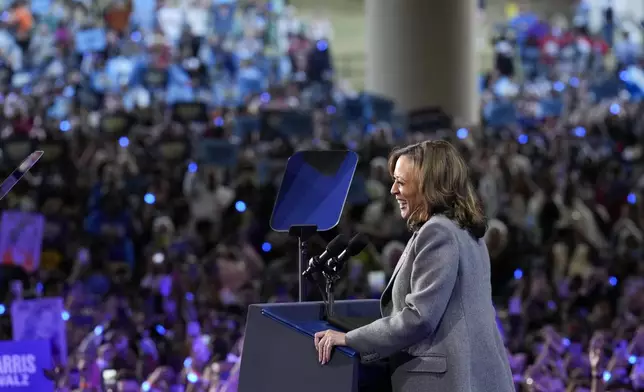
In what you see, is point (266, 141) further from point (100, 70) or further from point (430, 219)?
point (430, 219)

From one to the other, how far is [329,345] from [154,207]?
9.22 metres

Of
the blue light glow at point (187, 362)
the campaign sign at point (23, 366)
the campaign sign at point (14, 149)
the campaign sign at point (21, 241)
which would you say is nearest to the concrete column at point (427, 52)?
the campaign sign at point (14, 149)

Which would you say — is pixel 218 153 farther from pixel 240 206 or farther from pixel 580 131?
pixel 580 131

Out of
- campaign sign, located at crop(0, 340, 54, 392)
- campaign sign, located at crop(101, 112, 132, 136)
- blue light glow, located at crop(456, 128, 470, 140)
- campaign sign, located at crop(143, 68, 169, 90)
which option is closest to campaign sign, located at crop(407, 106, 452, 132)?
blue light glow, located at crop(456, 128, 470, 140)

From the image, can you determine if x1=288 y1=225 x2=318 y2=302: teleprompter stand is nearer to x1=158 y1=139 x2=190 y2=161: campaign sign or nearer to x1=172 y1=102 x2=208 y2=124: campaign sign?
x1=158 y1=139 x2=190 y2=161: campaign sign

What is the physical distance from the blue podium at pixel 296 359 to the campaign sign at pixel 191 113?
40.4ft

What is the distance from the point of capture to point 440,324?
3.92m

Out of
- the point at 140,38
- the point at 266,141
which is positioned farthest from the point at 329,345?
the point at 140,38

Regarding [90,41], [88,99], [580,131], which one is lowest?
[580,131]

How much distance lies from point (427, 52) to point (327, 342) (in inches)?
627

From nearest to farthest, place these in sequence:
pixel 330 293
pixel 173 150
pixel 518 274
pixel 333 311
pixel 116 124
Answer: pixel 330 293 < pixel 333 311 < pixel 518 274 < pixel 173 150 < pixel 116 124

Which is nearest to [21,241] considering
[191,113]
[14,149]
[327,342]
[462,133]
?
[327,342]

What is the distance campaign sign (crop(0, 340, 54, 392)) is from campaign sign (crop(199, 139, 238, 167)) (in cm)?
885

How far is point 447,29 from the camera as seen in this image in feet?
63.4
